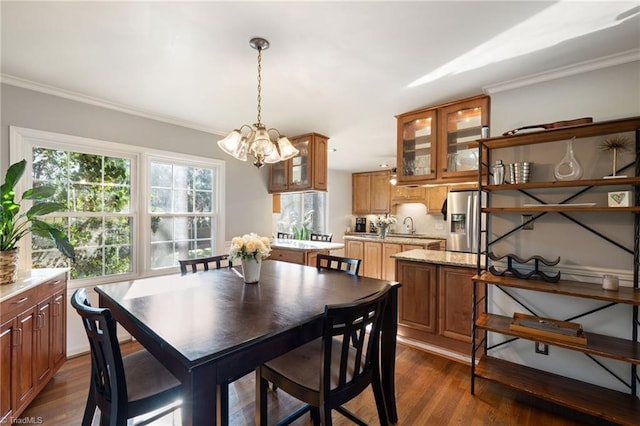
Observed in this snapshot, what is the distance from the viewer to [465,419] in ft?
6.22

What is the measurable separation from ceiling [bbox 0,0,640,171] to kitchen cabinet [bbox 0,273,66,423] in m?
1.66

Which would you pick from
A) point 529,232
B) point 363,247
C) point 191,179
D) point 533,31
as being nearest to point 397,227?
point 363,247

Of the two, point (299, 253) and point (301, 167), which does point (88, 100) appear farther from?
point (299, 253)

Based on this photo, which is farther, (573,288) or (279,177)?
(279,177)

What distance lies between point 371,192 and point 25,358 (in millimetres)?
5980

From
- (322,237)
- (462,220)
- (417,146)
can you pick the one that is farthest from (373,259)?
(417,146)

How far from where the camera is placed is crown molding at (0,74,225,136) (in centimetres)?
239

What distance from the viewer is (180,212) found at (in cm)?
354

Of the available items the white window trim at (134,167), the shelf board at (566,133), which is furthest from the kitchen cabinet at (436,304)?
the white window trim at (134,167)

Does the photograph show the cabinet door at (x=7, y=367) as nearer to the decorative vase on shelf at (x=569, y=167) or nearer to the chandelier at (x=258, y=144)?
the chandelier at (x=258, y=144)

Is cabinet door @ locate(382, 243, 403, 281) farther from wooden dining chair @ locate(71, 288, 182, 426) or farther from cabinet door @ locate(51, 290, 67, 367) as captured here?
cabinet door @ locate(51, 290, 67, 367)

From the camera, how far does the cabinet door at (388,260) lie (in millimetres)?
4672

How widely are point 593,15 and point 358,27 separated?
1.32m

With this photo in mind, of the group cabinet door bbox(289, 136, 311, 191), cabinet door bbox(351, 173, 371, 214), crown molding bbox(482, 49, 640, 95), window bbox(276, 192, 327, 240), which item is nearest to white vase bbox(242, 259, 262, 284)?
cabinet door bbox(289, 136, 311, 191)
